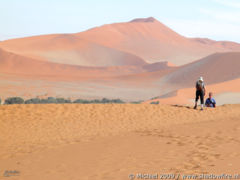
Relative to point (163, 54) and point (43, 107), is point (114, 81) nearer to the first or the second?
point (43, 107)

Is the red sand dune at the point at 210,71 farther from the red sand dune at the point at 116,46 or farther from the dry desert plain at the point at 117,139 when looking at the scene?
the red sand dune at the point at 116,46

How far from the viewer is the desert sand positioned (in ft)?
20.1

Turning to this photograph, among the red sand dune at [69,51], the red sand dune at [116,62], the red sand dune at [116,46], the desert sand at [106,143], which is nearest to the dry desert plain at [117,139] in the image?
the desert sand at [106,143]

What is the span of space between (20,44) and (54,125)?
97144mm

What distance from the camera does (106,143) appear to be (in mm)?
8898

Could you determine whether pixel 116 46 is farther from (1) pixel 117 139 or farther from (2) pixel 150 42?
(1) pixel 117 139

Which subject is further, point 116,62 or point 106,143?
point 116,62

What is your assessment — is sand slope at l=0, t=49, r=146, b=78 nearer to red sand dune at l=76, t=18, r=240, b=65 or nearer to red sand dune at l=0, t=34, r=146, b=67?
red sand dune at l=0, t=34, r=146, b=67

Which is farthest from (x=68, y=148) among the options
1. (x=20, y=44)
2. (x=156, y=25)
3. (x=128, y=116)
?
(x=156, y=25)

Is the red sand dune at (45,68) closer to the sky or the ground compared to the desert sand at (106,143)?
closer to the sky

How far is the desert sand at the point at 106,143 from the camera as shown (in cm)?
614

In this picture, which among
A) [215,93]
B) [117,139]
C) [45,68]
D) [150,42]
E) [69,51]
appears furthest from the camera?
[150,42]

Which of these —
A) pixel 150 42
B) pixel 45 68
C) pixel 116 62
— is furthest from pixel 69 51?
pixel 150 42

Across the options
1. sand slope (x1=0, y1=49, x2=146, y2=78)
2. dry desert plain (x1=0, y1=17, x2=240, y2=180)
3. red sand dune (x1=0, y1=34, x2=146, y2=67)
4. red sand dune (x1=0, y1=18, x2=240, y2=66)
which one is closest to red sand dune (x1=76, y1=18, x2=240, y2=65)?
Result: red sand dune (x1=0, y1=18, x2=240, y2=66)
